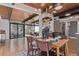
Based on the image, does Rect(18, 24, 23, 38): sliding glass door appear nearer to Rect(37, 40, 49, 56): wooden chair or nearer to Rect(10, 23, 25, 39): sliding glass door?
Rect(10, 23, 25, 39): sliding glass door

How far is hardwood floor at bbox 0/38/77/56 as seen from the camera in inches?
101

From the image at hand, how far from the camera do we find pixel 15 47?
2.64 m

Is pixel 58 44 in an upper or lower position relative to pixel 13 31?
lower

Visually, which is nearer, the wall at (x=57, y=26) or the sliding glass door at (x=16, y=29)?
the wall at (x=57, y=26)

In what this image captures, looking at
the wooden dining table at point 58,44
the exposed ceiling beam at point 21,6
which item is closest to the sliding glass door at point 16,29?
the exposed ceiling beam at point 21,6

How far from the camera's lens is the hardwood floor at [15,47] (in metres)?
2.57

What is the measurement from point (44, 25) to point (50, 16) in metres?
0.24

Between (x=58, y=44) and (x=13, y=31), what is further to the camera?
(x=13, y=31)

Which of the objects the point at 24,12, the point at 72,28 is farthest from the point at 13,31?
the point at 72,28

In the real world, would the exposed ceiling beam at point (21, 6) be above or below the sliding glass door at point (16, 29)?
above

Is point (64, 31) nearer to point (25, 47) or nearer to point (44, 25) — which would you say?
point (44, 25)

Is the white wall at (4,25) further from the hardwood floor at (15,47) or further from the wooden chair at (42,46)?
the wooden chair at (42,46)

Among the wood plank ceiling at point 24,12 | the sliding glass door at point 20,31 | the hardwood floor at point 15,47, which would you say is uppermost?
the wood plank ceiling at point 24,12

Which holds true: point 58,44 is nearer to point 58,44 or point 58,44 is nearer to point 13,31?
point 58,44
